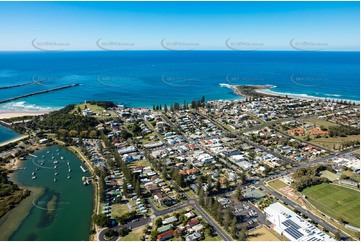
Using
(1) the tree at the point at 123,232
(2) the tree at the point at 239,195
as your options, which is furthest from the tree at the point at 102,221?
(2) the tree at the point at 239,195

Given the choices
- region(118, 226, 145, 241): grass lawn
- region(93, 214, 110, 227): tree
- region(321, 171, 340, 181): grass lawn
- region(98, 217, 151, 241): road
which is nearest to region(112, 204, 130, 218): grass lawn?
region(93, 214, 110, 227): tree

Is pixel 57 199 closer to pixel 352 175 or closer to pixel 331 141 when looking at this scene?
pixel 352 175

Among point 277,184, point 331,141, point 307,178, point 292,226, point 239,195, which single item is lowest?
point 277,184

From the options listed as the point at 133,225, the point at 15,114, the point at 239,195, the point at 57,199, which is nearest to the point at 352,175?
the point at 239,195

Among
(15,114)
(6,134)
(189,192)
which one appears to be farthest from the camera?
(15,114)

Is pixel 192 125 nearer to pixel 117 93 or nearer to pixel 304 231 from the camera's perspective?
pixel 304 231

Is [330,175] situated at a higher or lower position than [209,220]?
higher

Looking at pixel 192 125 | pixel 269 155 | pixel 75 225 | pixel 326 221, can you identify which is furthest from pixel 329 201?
pixel 192 125
